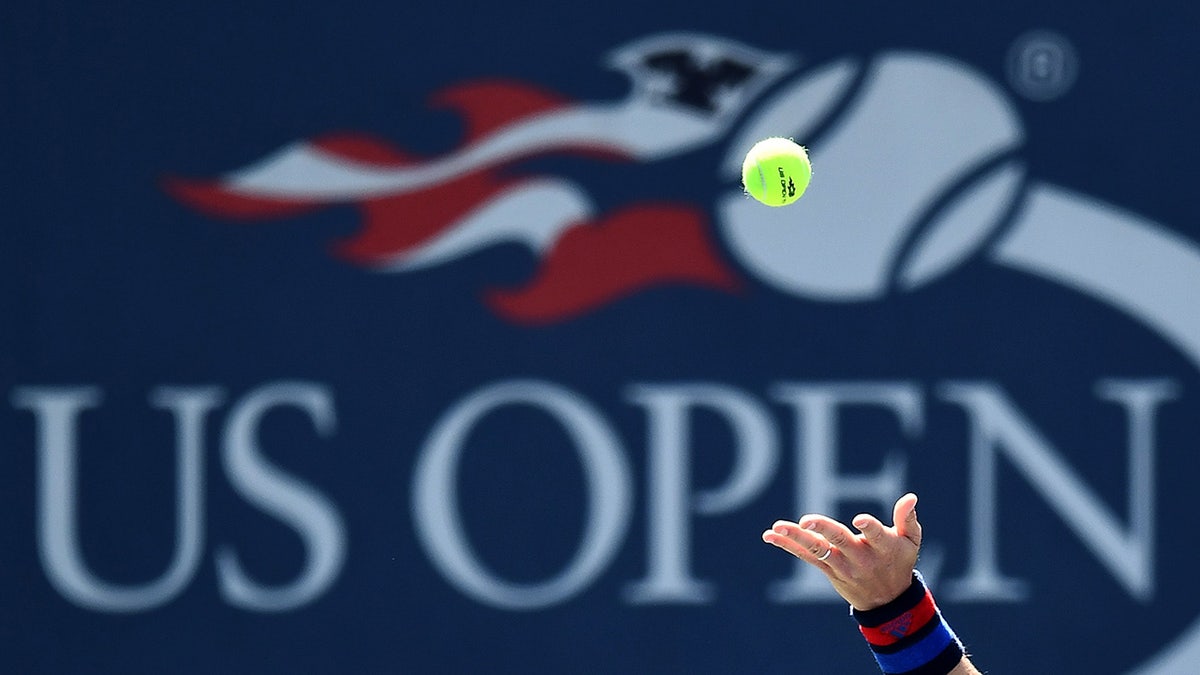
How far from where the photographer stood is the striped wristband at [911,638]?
2213 millimetres

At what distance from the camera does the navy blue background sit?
14.8 feet

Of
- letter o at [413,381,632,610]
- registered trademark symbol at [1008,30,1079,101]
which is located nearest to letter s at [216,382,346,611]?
letter o at [413,381,632,610]

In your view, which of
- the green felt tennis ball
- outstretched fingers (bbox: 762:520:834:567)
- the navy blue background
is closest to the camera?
outstretched fingers (bbox: 762:520:834:567)

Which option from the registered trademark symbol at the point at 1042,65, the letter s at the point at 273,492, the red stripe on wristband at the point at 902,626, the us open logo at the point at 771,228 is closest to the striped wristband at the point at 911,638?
the red stripe on wristband at the point at 902,626

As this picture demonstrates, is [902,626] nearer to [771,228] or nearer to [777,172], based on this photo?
[777,172]

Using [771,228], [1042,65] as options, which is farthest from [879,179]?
[1042,65]

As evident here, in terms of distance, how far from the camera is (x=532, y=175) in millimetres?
4617

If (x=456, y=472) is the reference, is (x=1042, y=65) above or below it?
above

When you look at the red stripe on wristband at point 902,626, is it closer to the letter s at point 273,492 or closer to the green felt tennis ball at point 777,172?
the green felt tennis ball at point 777,172

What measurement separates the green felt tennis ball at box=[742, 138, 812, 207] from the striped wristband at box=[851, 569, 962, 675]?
1.33m

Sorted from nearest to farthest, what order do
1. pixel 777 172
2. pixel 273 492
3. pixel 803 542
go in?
pixel 803 542, pixel 777 172, pixel 273 492

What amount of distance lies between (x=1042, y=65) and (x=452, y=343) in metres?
1.71

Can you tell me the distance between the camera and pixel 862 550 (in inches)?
86.5

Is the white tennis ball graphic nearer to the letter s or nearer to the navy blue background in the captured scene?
the navy blue background
